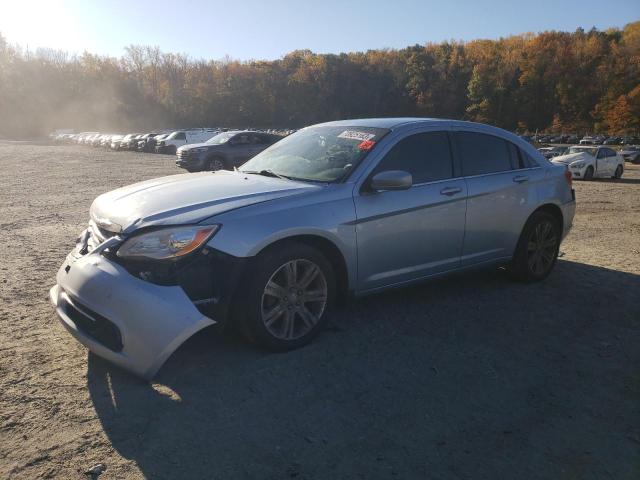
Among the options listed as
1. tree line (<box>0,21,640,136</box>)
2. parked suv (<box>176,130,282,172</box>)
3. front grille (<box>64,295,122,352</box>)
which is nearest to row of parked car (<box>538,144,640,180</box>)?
parked suv (<box>176,130,282,172</box>)

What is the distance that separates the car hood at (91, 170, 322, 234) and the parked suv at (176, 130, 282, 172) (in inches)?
593

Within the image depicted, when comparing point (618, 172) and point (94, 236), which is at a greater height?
point (94, 236)

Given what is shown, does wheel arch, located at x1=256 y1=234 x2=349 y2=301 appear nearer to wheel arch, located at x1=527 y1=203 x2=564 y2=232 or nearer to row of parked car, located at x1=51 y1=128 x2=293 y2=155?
wheel arch, located at x1=527 y1=203 x2=564 y2=232

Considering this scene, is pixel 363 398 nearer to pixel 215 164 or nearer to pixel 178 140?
pixel 215 164

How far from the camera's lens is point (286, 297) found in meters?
3.67

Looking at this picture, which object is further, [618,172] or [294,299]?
[618,172]

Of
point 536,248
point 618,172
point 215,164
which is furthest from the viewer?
point 618,172

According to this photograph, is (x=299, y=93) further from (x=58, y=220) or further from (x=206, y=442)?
(x=206, y=442)

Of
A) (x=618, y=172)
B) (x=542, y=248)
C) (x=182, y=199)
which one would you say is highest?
(x=182, y=199)

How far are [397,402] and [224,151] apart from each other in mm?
17252

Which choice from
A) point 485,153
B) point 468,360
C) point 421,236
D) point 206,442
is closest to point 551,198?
point 485,153

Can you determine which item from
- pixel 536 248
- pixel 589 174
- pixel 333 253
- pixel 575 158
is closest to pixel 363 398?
pixel 333 253

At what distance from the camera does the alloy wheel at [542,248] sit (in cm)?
544

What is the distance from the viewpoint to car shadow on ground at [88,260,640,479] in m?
2.60
